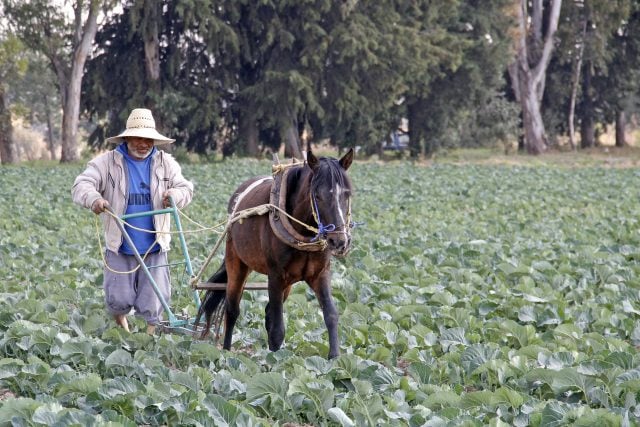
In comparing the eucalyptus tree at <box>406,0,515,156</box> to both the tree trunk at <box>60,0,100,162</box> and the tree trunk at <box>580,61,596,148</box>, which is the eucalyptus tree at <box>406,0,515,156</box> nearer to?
the tree trunk at <box>580,61,596,148</box>

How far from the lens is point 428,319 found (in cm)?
858

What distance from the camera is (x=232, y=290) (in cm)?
816

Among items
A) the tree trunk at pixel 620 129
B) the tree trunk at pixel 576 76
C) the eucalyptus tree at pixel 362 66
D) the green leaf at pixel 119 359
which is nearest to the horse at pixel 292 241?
the green leaf at pixel 119 359

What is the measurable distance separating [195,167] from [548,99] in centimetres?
2542

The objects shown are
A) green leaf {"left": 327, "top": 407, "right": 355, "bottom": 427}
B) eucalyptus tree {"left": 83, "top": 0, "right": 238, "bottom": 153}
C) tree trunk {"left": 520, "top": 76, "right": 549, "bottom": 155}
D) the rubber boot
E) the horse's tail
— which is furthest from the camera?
tree trunk {"left": 520, "top": 76, "right": 549, "bottom": 155}

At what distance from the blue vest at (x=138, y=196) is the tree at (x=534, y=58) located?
40268 millimetres

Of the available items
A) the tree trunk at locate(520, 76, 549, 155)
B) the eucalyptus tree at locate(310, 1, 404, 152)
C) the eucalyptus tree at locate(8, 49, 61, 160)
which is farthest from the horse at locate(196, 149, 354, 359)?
the eucalyptus tree at locate(8, 49, 61, 160)

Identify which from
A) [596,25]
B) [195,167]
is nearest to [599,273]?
[195,167]

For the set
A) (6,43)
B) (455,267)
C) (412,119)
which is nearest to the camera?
(455,267)

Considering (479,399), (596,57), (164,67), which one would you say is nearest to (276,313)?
(479,399)

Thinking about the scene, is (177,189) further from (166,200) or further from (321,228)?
(321,228)

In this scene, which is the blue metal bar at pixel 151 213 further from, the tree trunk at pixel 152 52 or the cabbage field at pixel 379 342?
the tree trunk at pixel 152 52

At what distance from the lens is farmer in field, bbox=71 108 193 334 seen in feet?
26.4

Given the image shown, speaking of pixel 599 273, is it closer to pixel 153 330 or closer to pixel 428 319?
pixel 428 319
